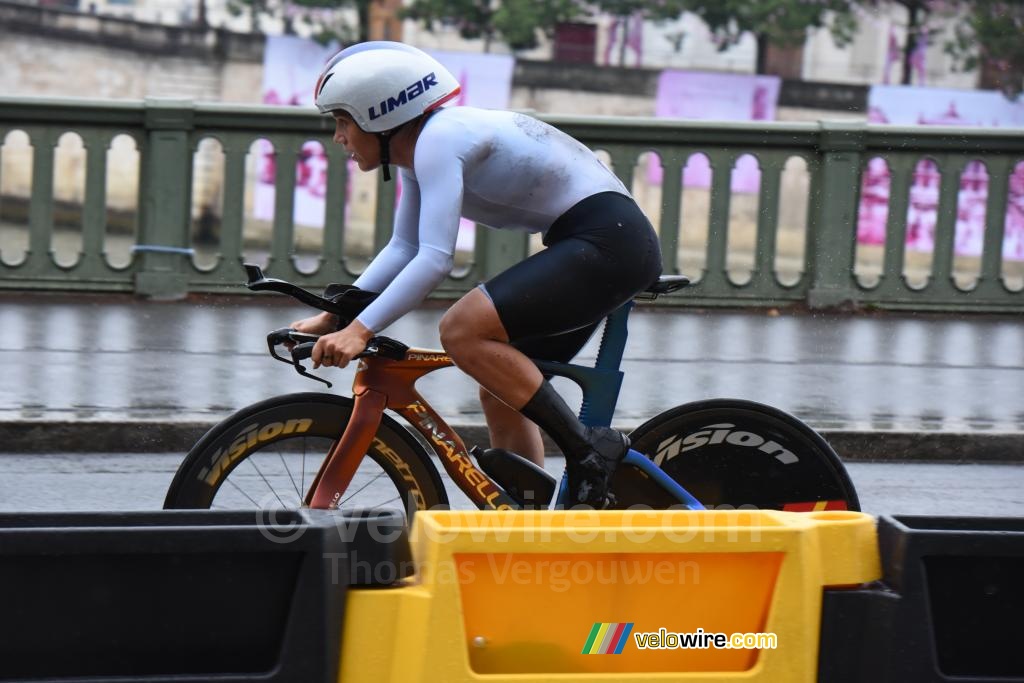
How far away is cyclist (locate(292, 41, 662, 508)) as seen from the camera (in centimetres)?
436

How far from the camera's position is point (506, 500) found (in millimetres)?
4684

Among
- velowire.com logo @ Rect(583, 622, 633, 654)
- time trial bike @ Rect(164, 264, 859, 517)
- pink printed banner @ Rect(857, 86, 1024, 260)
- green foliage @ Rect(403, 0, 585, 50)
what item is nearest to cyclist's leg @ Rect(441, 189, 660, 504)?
time trial bike @ Rect(164, 264, 859, 517)

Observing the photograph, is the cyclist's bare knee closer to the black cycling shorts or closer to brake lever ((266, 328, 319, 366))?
the black cycling shorts

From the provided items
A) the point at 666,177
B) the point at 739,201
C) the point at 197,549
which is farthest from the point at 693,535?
the point at 739,201

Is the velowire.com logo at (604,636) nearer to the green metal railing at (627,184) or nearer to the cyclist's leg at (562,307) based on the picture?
the cyclist's leg at (562,307)

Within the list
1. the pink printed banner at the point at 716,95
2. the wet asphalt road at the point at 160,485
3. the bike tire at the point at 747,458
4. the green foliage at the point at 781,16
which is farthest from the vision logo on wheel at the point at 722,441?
the pink printed banner at the point at 716,95

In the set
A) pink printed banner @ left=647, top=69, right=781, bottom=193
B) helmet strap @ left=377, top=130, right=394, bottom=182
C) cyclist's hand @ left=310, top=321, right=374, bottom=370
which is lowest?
pink printed banner @ left=647, top=69, right=781, bottom=193

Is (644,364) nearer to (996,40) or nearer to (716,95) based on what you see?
(996,40)

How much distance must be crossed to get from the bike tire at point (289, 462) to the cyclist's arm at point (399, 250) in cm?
35

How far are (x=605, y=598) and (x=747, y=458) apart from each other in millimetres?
1451

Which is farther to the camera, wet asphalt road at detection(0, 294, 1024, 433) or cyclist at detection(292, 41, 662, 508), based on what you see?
wet asphalt road at detection(0, 294, 1024, 433)

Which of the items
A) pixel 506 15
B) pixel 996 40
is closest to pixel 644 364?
pixel 996 40

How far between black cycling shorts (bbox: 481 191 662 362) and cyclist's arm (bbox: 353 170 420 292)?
31cm

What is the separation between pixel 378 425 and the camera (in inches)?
182
